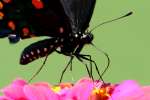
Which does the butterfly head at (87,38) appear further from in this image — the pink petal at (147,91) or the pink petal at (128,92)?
the pink petal at (147,91)

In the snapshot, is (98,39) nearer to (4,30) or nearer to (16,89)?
(4,30)

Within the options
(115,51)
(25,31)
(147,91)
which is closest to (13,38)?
(25,31)

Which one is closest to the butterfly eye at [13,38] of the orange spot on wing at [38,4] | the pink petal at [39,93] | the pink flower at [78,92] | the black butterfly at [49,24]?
the black butterfly at [49,24]

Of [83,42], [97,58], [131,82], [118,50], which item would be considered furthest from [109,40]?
[131,82]

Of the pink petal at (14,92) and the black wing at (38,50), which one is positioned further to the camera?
the black wing at (38,50)

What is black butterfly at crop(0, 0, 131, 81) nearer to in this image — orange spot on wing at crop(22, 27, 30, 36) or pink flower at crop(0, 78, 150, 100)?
orange spot on wing at crop(22, 27, 30, 36)

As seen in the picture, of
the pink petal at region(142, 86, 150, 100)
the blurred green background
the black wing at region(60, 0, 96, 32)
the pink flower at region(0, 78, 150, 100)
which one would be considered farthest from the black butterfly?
the blurred green background

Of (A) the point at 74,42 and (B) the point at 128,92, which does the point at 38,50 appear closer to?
(A) the point at 74,42
